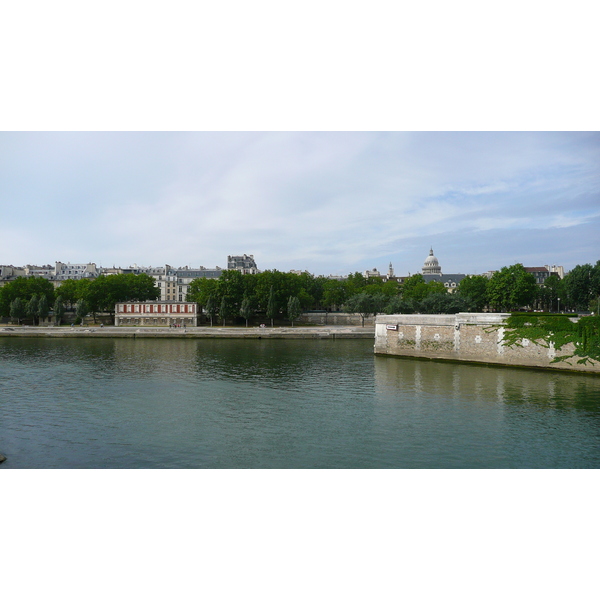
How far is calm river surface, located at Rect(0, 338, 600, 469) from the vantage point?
47.3ft

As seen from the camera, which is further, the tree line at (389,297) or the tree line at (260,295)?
the tree line at (260,295)

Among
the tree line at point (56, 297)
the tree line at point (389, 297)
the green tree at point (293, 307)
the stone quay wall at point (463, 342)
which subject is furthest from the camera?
the tree line at point (56, 297)

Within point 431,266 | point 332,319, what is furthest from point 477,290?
point 431,266

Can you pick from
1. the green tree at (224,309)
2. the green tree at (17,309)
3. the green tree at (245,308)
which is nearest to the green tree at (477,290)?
the green tree at (245,308)

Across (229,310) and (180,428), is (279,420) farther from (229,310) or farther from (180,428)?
(229,310)

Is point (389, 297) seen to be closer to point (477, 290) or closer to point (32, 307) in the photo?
point (477, 290)

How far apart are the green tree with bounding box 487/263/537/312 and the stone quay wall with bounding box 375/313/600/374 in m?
39.9

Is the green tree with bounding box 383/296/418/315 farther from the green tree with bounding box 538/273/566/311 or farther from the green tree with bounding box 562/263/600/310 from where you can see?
the green tree with bounding box 538/273/566/311

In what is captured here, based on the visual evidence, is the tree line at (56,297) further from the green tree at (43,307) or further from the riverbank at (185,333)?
the riverbank at (185,333)

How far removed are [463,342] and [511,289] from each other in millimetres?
43058

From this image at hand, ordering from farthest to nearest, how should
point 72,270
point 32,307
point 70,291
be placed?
point 72,270 → point 70,291 → point 32,307

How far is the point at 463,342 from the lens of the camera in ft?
114

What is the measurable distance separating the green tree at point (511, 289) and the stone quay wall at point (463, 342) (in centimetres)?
3990

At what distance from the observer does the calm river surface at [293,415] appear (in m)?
14.4
